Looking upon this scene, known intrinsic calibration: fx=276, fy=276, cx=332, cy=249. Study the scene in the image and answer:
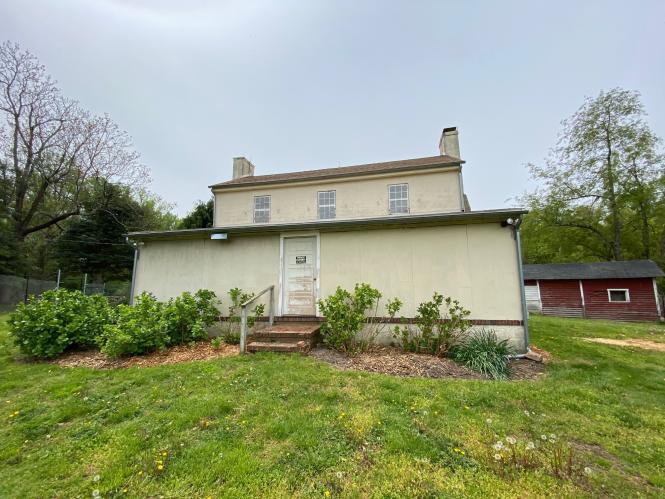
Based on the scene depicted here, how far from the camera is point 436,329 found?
18.5ft

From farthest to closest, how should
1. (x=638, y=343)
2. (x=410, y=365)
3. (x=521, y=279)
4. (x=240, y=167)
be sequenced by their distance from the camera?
(x=240, y=167), (x=638, y=343), (x=521, y=279), (x=410, y=365)

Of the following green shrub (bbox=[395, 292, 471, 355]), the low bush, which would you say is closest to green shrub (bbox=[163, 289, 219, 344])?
the low bush

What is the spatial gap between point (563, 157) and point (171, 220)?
36.5m

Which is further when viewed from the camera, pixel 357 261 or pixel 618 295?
pixel 618 295

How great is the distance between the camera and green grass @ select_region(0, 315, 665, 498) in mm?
2096

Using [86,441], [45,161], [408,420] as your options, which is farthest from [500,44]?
[45,161]

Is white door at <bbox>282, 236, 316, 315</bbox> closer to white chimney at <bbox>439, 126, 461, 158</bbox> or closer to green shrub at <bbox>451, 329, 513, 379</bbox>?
green shrub at <bbox>451, 329, 513, 379</bbox>

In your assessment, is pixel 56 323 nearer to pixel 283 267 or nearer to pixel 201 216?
pixel 283 267

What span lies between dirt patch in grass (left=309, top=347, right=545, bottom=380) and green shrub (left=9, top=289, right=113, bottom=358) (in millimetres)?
4564

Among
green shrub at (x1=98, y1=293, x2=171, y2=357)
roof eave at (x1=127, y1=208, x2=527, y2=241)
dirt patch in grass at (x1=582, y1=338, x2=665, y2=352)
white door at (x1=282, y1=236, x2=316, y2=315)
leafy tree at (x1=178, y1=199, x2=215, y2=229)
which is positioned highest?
leafy tree at (x1=178, y1=199, x2=215, y2=229)

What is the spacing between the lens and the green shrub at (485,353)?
179 inches

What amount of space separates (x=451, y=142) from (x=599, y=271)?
41.1 ft

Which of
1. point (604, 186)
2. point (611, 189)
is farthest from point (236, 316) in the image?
point (611, 189)

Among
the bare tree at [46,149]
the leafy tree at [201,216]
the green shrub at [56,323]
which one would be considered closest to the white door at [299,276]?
the green shrub at [56,323]
